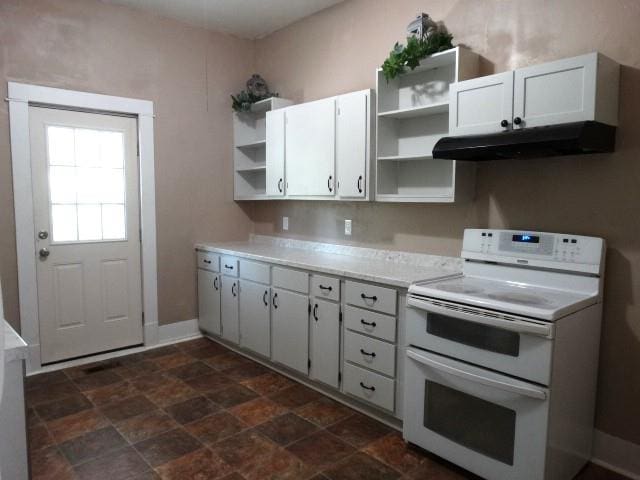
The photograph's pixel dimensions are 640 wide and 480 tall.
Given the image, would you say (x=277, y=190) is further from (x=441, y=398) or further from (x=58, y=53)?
(x=441, y=398)

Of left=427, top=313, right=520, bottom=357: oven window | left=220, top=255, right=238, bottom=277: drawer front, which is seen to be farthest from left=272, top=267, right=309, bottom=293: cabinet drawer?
left=427, top=313, right=520, bottom=357: oven window

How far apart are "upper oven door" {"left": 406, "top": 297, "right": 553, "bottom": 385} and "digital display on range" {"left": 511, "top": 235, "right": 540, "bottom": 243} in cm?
64

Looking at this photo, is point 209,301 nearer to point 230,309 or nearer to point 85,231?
point 230,309

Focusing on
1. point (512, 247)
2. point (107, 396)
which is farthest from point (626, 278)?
point (107, 396)

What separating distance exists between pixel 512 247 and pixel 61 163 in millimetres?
3255

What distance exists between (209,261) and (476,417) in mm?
2700

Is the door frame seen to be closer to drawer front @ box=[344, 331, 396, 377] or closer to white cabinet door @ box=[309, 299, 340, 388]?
white cabinet door @ box=[309, 299, 340, 388]

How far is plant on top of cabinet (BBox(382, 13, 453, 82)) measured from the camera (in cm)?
279

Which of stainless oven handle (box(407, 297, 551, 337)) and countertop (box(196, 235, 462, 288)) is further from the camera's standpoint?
countertop (box(196, 235, 462, 288))

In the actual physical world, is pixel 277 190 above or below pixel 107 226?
above

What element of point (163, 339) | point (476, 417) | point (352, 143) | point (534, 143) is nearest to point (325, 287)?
point (352, 143)

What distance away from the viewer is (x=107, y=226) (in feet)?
12.6

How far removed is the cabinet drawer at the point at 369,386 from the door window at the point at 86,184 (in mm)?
2267

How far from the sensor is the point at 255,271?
3.64m
